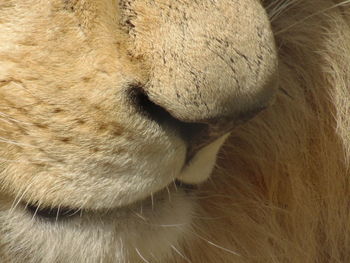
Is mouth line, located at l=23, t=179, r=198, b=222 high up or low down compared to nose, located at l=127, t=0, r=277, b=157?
down

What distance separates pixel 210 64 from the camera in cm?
81

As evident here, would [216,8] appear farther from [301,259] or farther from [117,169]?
[301,259]

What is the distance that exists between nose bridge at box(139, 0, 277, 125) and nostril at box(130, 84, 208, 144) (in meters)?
0.01

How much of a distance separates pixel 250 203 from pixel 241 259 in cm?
10

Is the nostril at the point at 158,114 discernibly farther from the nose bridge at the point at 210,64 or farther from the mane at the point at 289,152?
the mane at the point at 289,152

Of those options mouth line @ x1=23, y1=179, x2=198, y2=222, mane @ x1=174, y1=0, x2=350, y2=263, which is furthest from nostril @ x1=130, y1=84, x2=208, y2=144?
mane @ x1=174, y1=0, x2=350, y2=263

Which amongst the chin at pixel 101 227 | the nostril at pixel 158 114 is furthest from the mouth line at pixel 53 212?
the nostril at pixel 158 114

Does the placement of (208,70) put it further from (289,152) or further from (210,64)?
(289,152)

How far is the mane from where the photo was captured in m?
1.09

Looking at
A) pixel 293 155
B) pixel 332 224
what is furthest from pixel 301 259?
pixel 293 155

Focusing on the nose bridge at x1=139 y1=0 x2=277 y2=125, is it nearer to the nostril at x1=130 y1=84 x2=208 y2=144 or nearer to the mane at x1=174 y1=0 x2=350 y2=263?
the nostril at x1=130 y1=84 x2=208 y2=144

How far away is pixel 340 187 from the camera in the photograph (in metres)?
1.17

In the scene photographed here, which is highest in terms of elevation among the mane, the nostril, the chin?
the nostril

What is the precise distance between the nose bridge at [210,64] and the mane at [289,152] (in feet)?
0.74
